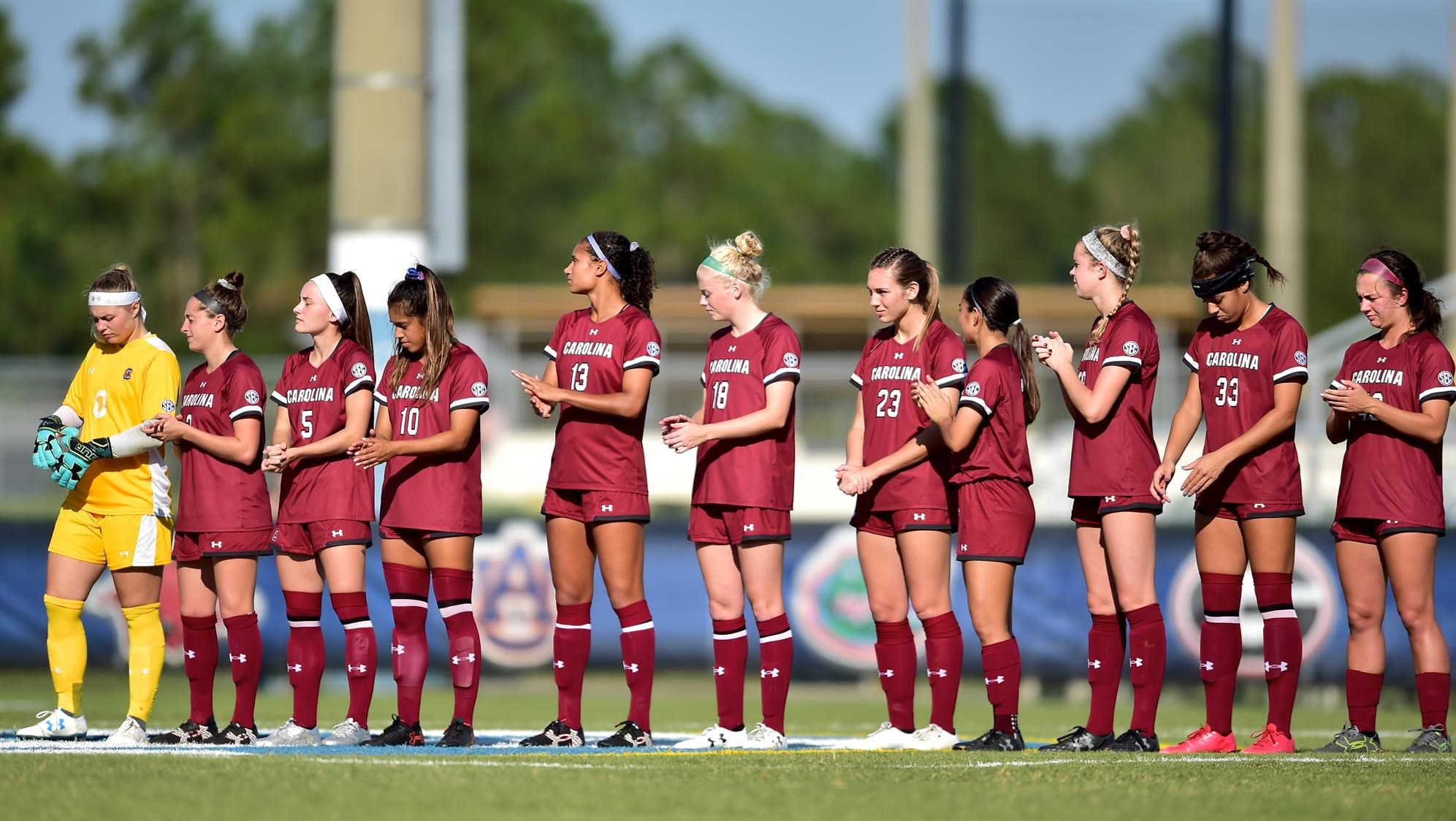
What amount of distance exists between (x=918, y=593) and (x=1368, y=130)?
179ft

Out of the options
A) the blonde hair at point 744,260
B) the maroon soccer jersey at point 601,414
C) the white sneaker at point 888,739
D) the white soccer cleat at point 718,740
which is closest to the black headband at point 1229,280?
the blonde hair at point 744,260

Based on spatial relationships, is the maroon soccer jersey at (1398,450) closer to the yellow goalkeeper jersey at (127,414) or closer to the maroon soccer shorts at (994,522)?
the maroon soccer shorts at (994,522)

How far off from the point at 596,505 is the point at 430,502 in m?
0.73

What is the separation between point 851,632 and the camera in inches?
555

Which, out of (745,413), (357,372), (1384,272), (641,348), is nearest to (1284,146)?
(1384,272)

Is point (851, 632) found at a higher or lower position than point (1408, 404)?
lower

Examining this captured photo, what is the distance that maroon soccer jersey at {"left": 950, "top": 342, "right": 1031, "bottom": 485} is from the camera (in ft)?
25.3

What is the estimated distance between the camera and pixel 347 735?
788 cm

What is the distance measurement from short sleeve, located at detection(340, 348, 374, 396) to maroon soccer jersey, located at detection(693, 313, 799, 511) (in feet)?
4.96

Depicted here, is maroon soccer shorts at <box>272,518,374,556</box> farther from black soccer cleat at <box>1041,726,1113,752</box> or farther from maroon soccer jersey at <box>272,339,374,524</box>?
black soccer cleat at <box>1041,726,1113,752</box>

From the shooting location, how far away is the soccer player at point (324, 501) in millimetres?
7785

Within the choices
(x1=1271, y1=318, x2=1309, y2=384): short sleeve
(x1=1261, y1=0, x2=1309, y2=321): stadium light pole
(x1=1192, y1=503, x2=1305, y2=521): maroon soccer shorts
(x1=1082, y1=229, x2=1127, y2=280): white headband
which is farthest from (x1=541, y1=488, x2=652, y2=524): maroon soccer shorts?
(x1=1261, y1=0, x2=1309, y2=321): stadium light pole

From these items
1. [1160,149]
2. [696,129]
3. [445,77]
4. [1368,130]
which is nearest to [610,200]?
[696,129]

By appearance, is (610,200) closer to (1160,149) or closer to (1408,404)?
(1160,149)
